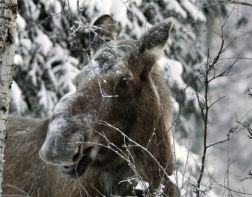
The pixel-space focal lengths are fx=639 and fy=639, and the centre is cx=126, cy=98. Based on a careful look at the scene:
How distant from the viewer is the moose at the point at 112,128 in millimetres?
4992

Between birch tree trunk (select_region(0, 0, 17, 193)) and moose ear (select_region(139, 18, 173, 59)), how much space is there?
5.67 ft

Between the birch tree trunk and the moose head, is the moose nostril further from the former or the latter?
the birch tree trunk

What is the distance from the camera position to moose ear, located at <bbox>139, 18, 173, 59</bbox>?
17.9ft

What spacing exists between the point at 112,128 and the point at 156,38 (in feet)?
2.94

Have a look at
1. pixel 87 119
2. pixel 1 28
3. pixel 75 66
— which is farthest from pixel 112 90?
pixel 75 66

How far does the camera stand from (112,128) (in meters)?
5.16

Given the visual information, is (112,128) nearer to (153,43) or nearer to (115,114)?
(115,114)

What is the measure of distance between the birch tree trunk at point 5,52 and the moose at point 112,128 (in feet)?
2.55

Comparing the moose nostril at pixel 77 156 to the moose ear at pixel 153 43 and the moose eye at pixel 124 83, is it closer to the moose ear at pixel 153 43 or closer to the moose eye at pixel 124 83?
the moose eye at pixel 124 83

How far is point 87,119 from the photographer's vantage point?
16.1 feet

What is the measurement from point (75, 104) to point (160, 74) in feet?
4.31

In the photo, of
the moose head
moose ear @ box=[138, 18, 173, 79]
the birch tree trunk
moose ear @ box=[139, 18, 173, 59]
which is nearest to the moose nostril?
the moose head

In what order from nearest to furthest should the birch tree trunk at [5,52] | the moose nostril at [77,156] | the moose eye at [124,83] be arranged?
1. the birch tree trunk at [5,52]
2. the moose nostril at [77,156]
3. the moose eye at [124,83]

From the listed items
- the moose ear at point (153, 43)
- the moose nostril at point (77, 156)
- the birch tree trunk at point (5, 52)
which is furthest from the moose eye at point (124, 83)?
the birch tree trunk at point (5, 52)
